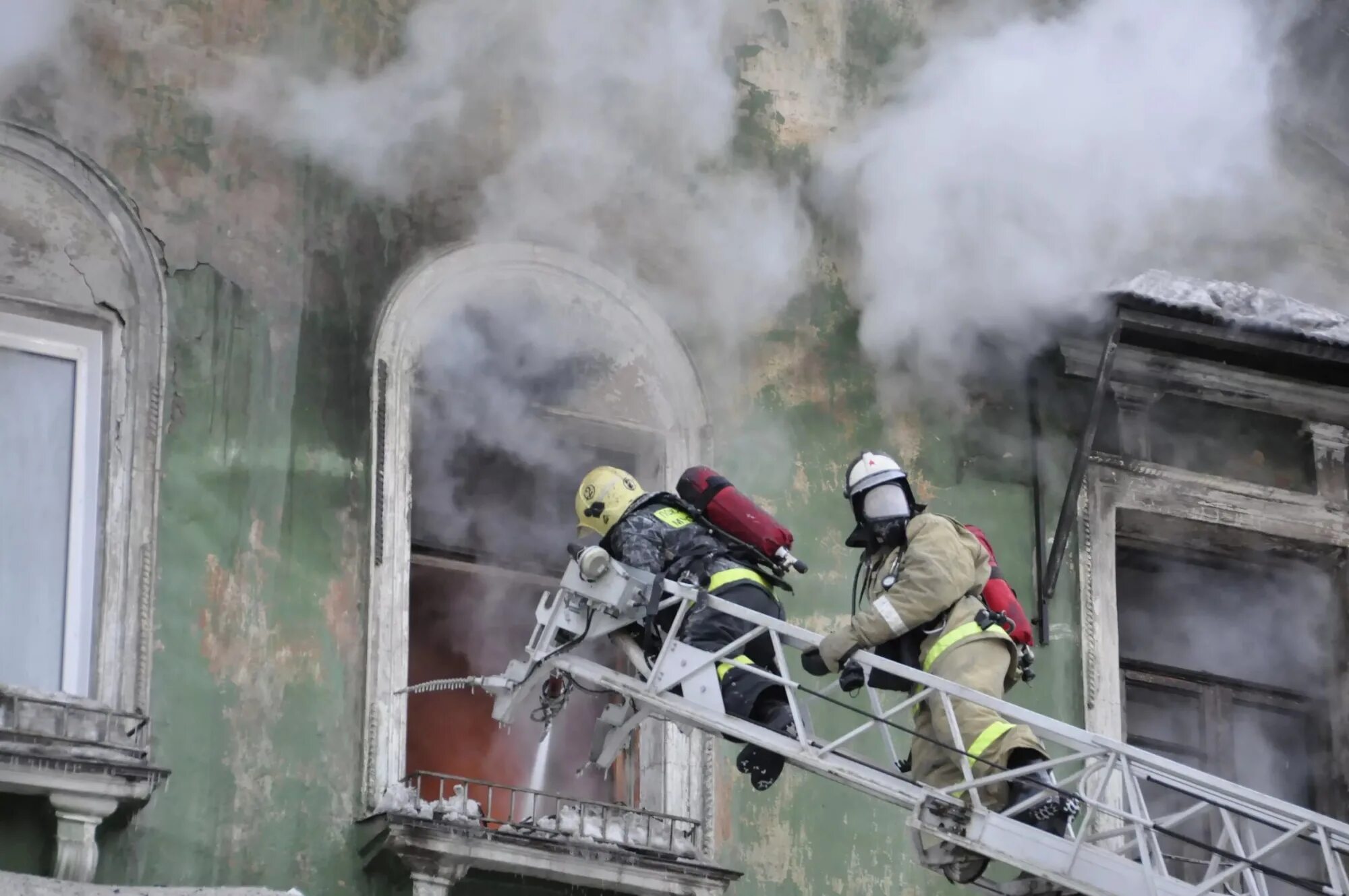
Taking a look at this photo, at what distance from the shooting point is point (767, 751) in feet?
31.1

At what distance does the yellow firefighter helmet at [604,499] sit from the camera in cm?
999

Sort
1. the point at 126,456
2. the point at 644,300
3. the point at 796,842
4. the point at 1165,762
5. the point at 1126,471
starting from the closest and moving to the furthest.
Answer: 1. the point at 1165,762
2. the point at 126,456
3. the point at 796,842
4. the point at 644,300
5. the point at 1126,471

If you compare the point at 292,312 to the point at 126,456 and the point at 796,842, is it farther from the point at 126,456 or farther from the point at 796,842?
the point at 796,842

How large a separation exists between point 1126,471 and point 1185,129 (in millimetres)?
2021

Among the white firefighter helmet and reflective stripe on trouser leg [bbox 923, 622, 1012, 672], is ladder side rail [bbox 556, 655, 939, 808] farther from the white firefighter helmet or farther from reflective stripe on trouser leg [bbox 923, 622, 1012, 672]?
the white firefighter helmet

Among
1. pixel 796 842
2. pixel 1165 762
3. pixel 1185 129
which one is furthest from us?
pixel 1185 129

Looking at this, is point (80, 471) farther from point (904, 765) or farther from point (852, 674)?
point (904, 765)

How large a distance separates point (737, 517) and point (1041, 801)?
5.30ft

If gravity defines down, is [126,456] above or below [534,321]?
below

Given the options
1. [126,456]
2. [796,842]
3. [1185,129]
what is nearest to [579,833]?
[796,842]

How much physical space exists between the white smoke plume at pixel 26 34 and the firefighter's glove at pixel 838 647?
3.91 meters

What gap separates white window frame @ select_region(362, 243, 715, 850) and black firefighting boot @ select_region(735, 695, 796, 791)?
1.03 metres

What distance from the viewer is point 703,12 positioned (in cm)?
1204

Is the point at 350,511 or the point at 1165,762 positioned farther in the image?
the point at 350,511
